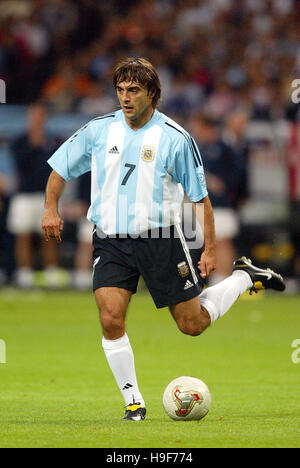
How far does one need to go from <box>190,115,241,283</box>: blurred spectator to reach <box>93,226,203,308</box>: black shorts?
857 centimetres

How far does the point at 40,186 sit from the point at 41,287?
1655 millimetres

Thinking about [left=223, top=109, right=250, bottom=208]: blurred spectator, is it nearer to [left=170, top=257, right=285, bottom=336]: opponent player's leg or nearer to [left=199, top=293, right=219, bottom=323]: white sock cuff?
[left=170, top=257, right=285, bottom=336]: opponent player's leg

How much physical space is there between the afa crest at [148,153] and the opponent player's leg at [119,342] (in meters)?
0.88

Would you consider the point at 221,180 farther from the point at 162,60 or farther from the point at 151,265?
the point at 151,265

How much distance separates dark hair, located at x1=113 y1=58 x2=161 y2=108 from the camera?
7.09 meters

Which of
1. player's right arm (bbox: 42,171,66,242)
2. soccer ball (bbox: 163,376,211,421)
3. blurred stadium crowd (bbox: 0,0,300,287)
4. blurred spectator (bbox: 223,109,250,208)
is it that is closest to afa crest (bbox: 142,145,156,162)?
player's right arm (bbox: 42,171,66,242)

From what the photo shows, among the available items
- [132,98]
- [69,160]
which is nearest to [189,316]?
[69,160]

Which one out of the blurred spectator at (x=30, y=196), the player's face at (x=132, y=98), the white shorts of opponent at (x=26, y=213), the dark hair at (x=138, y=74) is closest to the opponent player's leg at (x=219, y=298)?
the player's face at (x=132, y=98)

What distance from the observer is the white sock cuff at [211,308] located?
754 cm

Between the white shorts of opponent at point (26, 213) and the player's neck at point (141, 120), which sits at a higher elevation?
A: the white shorts of opponent at point (26, 213)

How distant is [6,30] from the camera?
2055 centimetres

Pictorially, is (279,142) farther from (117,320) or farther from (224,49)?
(117,320)

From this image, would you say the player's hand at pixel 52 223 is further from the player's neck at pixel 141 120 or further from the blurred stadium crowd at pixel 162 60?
the blurred stadium crowd at pixel 162 60
